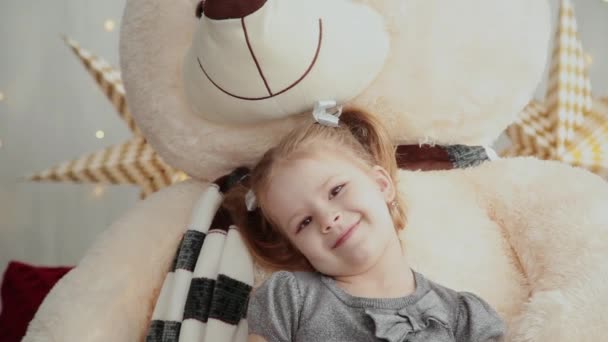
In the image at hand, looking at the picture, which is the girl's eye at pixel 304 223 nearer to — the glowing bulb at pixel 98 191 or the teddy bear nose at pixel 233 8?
the teddy bear nose at pixel 233 8

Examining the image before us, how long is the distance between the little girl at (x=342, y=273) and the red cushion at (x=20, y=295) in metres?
0.58

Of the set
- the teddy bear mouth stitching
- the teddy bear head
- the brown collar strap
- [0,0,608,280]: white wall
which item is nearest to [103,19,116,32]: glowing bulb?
[0,0,608,280]: white wall

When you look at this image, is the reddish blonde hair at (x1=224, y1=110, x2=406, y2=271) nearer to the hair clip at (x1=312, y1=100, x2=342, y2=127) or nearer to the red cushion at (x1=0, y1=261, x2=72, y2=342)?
the hair clip at (x1=312, y1=100, x2=342, y2=127)

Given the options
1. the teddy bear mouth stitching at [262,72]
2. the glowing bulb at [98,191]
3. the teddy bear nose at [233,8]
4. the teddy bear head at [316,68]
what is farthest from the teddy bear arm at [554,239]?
the glowing bulb at [98,191]

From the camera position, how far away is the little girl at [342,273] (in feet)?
3.05

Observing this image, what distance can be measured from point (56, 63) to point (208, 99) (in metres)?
0.88

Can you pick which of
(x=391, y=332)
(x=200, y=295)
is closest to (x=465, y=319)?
(x=391, y=332)

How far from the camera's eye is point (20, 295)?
136 cm

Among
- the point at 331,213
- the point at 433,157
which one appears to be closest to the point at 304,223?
the point at 331,213

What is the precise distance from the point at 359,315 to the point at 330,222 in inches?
5.1

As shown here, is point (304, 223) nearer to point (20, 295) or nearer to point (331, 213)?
point (331, 213)

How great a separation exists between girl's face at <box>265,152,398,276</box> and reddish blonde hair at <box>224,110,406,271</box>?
0.04 metres

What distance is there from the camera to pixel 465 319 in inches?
37.6

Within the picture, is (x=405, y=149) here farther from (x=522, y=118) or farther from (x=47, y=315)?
(x=47, y=315)
